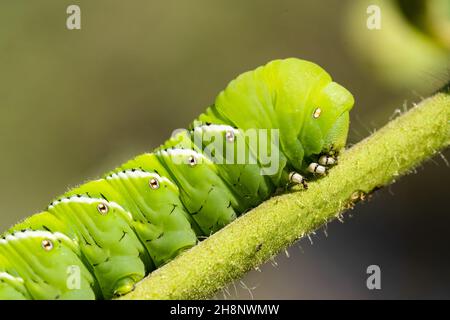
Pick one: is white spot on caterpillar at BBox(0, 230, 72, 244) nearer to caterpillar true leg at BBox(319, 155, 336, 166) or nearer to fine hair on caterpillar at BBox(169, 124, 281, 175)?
fine hair on caterpillar at BBox(169, 124, 281, 175)

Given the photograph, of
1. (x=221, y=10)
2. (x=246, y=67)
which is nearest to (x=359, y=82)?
(x=246, y=67)

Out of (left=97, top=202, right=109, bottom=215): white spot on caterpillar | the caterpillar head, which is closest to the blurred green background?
the caterpillar head

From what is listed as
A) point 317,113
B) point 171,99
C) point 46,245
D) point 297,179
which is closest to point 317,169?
point 297,179

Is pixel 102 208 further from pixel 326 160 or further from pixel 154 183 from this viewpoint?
pixel 326 160

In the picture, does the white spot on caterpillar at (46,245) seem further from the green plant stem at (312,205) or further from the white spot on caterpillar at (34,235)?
the green plant stem at (312,205)
